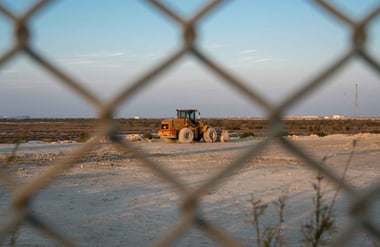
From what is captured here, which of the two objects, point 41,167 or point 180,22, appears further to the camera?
point 41,167

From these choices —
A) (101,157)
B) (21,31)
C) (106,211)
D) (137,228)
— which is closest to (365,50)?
(21,31)

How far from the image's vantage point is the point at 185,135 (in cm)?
2717

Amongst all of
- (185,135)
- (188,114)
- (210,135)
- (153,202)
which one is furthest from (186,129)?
(153,202)

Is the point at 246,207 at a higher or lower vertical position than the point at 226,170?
lower

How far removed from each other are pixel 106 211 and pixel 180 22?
29.0 feet

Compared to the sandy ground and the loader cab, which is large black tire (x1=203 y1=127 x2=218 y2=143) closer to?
the loader cab

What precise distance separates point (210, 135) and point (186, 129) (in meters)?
2.18

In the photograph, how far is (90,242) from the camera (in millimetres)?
7281

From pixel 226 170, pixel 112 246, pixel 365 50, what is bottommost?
pixel 112 246

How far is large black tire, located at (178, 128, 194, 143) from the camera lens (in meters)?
27.0

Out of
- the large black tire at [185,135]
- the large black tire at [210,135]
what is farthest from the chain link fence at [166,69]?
the large black tire at [210,135]

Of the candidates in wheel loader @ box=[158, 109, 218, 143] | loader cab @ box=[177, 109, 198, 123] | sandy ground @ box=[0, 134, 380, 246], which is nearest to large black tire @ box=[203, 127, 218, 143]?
wheel loader @ box=[158, 109, 218, 143]

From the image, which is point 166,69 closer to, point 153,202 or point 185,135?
point 153,202

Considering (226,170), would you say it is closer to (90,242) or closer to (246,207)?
(90,242)
